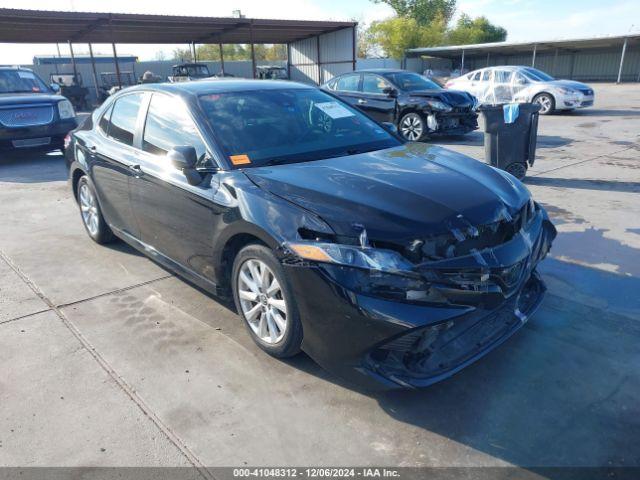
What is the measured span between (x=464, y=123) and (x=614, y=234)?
6.54 metres

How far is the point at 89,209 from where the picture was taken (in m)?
5.18

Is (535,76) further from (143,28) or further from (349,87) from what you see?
(143,28)

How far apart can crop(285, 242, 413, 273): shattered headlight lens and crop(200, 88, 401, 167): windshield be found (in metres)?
1.00

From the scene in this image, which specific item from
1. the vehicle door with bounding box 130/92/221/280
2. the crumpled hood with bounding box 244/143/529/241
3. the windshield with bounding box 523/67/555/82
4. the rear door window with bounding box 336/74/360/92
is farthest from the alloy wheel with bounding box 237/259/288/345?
the windshield with bounding box 523/67/555/82

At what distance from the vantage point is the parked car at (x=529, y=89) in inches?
607

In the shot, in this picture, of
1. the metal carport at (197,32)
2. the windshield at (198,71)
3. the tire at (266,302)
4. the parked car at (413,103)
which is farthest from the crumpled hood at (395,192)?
the windshield at (198,71)

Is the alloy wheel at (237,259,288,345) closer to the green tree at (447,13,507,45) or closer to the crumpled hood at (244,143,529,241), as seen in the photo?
the crumpled hood at (244,143,529,241)

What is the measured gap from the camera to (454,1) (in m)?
71.2

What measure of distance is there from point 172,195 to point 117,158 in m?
1.02

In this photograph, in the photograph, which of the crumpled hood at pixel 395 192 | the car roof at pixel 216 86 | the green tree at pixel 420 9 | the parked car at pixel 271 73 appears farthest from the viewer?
the green tree at pixel 420 9

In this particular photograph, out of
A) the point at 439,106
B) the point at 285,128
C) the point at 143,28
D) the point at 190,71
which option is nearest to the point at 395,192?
the point at 285,128

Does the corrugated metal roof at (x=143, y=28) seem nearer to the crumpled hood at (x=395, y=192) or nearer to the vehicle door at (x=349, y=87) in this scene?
the vehicle door at (x=349, y=87)

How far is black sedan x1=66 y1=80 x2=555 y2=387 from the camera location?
2434mm

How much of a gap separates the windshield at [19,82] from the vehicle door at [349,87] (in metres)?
6.55
